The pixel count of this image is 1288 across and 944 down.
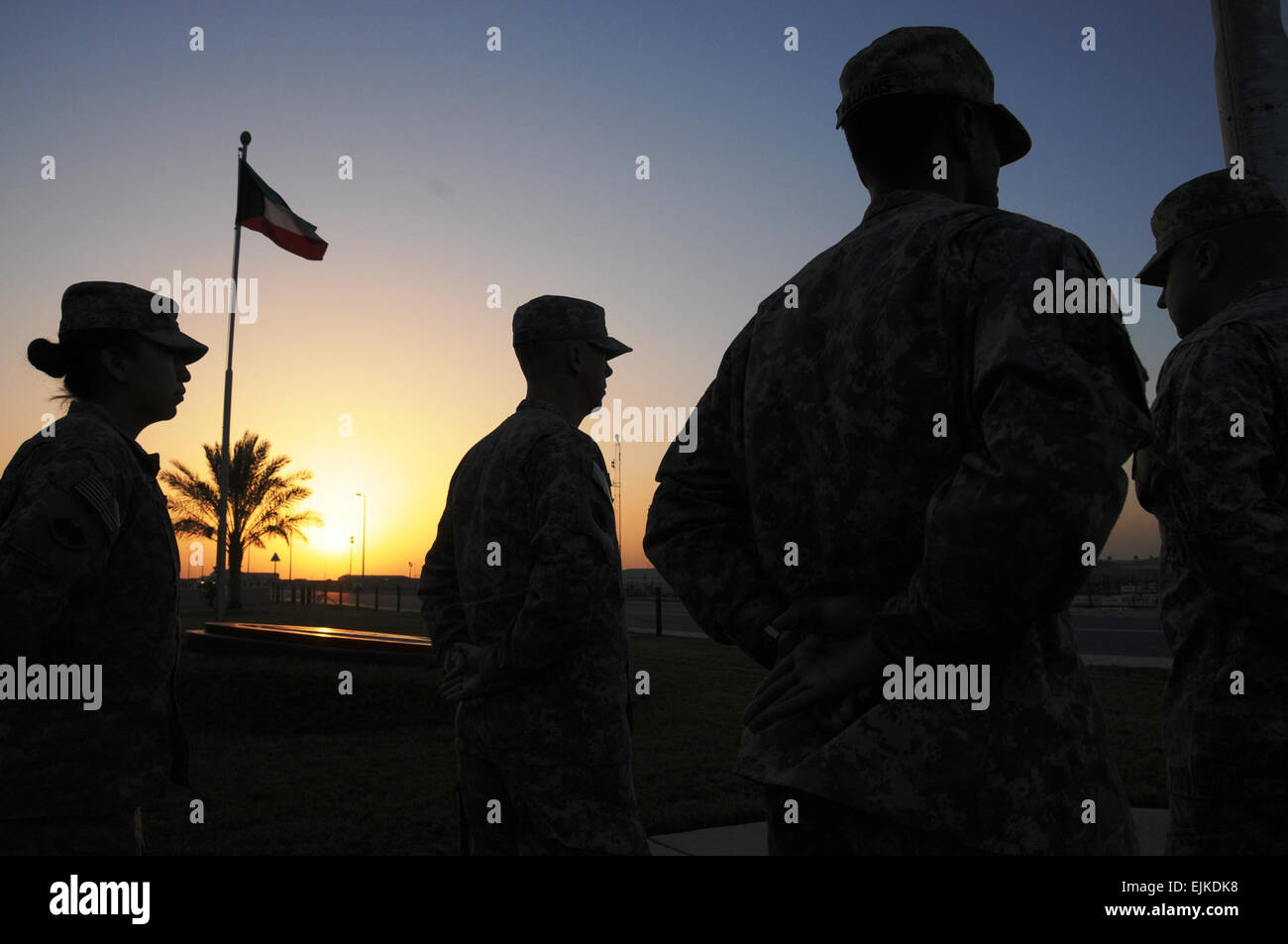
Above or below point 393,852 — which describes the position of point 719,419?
above

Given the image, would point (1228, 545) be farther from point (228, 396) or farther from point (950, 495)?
point (228, 396)

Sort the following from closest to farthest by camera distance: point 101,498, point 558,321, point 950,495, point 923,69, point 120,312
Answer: point 950,495 < point 923,69 < point 101,498 < point 120,312 < point 558,321

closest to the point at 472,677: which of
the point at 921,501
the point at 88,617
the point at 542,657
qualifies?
the point at 542,657

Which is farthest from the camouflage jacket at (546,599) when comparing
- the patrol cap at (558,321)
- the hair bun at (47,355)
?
the hair bun at (47,355)

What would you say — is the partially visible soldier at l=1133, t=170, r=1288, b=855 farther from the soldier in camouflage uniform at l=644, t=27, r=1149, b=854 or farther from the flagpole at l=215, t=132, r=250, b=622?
the flagpole at l=215, t=132, r=250, b=622

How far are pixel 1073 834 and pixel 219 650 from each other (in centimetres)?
1317

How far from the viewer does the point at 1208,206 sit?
262cm

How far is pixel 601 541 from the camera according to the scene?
109 inches

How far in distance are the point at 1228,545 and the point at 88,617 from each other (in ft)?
9.58

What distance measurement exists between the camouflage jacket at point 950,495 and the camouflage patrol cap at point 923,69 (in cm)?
19

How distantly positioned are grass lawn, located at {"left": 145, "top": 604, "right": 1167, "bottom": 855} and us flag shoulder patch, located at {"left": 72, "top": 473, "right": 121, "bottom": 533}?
9.70ft
